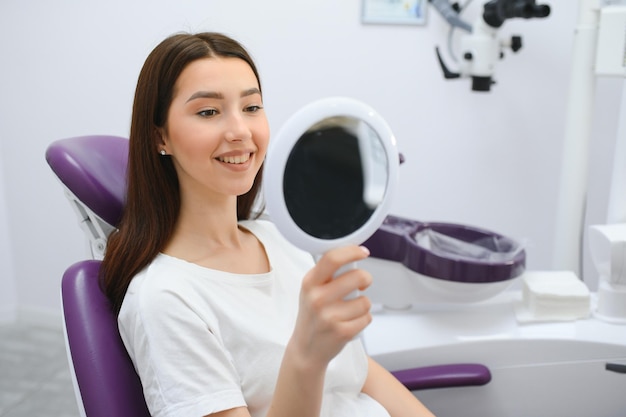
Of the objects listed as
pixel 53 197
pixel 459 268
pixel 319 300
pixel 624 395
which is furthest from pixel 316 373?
pixel 53 197

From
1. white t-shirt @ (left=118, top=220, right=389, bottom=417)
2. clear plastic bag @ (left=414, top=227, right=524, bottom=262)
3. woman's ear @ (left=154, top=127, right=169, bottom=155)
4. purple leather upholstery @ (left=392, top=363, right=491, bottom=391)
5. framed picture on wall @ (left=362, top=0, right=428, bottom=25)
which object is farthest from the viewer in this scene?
framed picture on wall @ (left=362, top=0, right=428, bottom=25)

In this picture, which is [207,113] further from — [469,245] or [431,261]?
[469,245]

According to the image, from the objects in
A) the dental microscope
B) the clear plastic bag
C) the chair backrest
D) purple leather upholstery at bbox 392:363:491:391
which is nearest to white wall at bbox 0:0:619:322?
the dental microscope

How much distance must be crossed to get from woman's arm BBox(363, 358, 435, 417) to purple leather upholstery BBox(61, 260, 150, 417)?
422 mm

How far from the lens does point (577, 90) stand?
1685 millimetres

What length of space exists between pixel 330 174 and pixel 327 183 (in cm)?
1

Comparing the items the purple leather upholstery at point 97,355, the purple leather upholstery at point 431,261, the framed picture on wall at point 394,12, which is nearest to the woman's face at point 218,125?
the purple leather upholstery at point 97,355

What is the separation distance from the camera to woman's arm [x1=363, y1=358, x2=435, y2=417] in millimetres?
1125

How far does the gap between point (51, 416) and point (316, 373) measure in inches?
70.1

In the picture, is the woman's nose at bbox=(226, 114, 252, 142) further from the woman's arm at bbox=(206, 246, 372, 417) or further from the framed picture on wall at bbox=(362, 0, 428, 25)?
the framed picture on wall at bbox=(362, 0, 428, 25)

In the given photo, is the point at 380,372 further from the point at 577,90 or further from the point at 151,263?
the point at 577,90

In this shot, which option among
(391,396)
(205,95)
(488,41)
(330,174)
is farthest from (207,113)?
(488,41)

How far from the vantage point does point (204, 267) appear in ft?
3.10

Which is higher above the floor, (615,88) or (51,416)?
(615,88)
